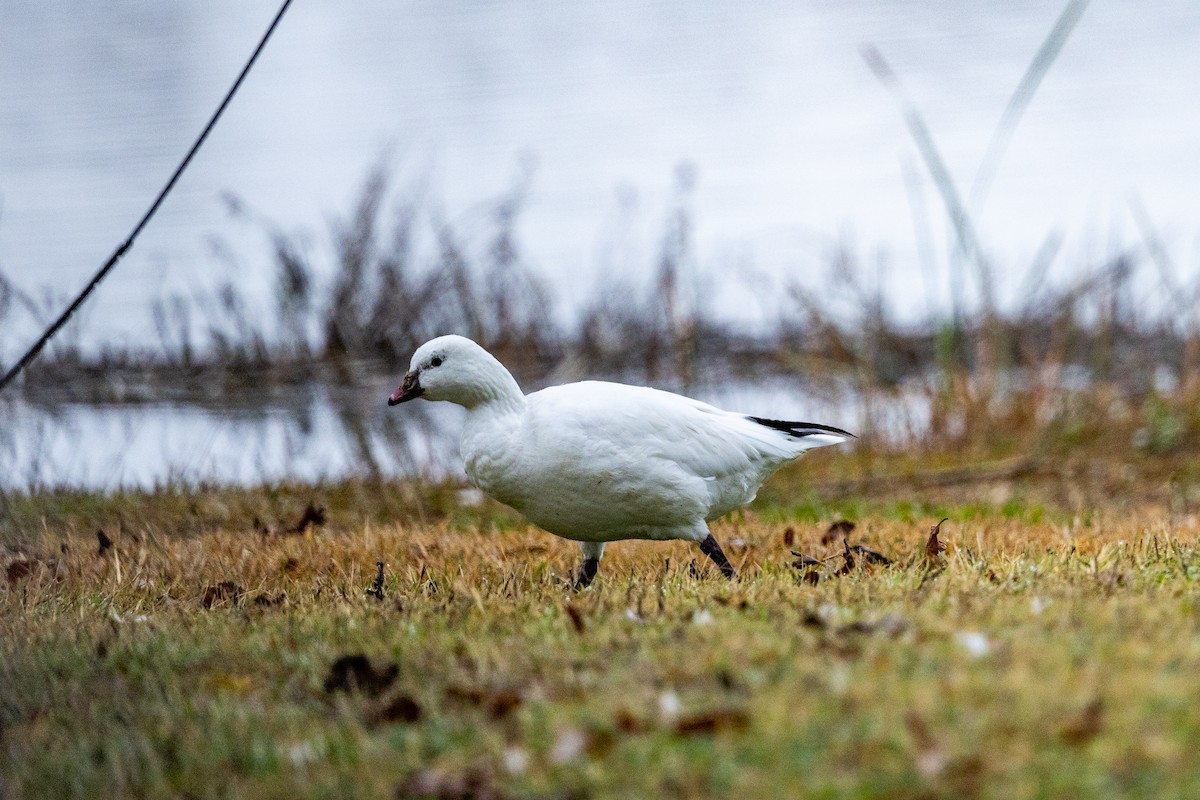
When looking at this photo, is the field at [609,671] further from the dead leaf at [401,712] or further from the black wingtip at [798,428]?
the black wingtip at [798,428]

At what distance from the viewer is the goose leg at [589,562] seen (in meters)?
5.03

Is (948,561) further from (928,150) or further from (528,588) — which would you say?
(928,150)

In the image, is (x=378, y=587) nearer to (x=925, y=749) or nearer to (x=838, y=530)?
(x=838, y=530)

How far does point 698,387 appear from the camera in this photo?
452 inches

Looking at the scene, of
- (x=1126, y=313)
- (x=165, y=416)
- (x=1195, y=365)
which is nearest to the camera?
(x=1195, y=365)

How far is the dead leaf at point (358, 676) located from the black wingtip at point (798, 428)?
2322 mm

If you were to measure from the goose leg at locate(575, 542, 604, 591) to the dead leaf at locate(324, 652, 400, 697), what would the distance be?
156 cm

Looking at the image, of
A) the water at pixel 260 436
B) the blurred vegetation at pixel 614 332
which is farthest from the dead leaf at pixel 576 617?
the blurred vegetation at pixel 614 332

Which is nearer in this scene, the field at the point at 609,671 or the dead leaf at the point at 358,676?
the field at the point at 609,671

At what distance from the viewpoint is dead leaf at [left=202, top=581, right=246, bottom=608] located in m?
4.93

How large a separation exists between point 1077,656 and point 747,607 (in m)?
1.09

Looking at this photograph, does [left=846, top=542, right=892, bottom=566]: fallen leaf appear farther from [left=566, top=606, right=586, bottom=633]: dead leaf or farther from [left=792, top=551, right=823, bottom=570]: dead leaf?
[left=566, top=606, right=586, bottom=633]: dead leaf

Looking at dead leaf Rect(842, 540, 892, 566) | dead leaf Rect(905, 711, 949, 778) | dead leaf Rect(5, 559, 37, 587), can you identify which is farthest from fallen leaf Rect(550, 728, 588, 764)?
dead leaf Rect(5, 559, 37, 587)

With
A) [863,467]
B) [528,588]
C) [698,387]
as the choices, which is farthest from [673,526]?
[698,387]
